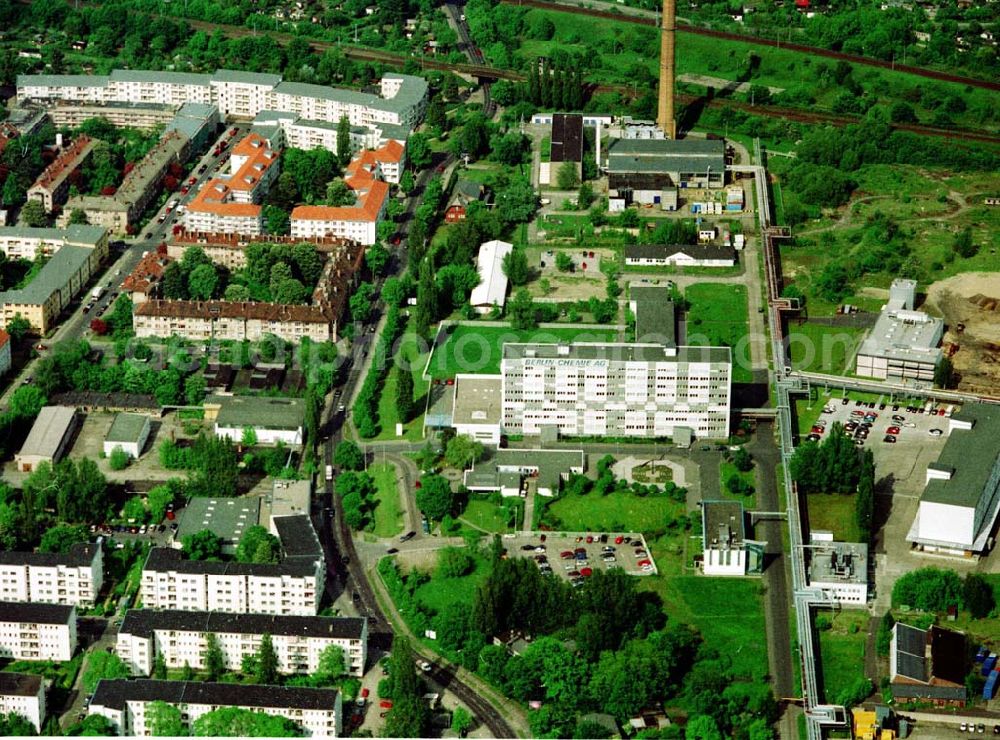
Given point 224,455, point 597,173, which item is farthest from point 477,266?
point 224,455

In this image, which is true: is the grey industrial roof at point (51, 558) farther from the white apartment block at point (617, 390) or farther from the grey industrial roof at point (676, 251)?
the grey industrial roof at point (676, 251)

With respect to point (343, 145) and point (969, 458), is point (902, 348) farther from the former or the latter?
A: point (343, 145)

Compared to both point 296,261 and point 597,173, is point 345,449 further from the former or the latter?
point 597,173

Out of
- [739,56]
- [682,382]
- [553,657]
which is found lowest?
[553,657]

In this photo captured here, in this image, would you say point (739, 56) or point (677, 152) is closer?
point (677, 152)

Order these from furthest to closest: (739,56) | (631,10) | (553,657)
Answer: (631,10)
(739,56)
(553,657)
